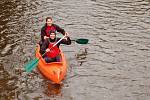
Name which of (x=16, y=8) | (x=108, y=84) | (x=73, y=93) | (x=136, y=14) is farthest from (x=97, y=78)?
(x=16, y=8)

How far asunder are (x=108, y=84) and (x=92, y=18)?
7713 millimetres

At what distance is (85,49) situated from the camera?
1806 cm

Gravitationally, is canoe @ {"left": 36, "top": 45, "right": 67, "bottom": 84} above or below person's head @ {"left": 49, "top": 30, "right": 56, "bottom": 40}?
below

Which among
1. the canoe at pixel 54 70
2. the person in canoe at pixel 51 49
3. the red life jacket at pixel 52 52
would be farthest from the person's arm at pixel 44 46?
the canoe at pixel 54 70

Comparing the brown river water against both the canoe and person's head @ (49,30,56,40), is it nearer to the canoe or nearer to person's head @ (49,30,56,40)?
the canoe

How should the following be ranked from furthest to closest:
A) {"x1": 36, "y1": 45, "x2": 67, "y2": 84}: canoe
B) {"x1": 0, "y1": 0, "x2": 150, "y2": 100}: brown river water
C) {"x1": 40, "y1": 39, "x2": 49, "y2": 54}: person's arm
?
{"x1": 40, "y1": 39, "x2": 49, "y2": 54}: person's arm
{"x1": 36, "y1": 45, "x2": 67, "y2": 84}: canoe
{"x1": 0, "y1": 0, "x2": 150, "y2": 100}: brown river water

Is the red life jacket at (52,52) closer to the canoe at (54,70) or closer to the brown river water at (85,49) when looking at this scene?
the canoe at (54,70)

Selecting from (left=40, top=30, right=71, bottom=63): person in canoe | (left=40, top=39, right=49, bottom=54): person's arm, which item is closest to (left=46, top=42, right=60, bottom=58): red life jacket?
(left=40, top=30, right=71, bottom=63): person in canoe

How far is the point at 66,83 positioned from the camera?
48.6 ft

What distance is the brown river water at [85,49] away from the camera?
14.3 meters

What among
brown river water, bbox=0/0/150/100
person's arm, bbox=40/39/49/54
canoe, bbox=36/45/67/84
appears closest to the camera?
brown river water, bbox=0/0/150/100

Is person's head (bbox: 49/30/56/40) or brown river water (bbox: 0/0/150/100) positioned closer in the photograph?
brown river water (bbox: 0/0/150/100)

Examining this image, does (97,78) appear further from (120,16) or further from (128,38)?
(120,16)

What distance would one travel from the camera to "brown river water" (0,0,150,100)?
46.8ft
